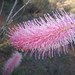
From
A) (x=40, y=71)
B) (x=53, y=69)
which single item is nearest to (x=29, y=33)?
(x=40, y=71)

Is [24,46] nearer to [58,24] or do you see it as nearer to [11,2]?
[58,24]

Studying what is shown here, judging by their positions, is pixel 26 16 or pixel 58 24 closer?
pixel 58 24

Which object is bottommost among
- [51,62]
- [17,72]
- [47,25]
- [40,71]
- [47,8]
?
[47,25]

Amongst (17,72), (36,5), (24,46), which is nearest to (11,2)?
(36,5)

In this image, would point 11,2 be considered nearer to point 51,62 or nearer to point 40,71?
point 51,62

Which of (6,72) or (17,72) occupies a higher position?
(17,72)

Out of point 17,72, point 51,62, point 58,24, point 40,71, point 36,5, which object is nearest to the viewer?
point 58,24

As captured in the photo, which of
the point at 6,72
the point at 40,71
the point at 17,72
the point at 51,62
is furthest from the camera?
the point at 51,62

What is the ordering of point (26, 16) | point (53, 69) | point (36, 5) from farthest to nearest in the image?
point (36, 5)
point (26, 16)
point (53, 69)

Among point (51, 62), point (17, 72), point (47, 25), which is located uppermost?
point (51, 62)
